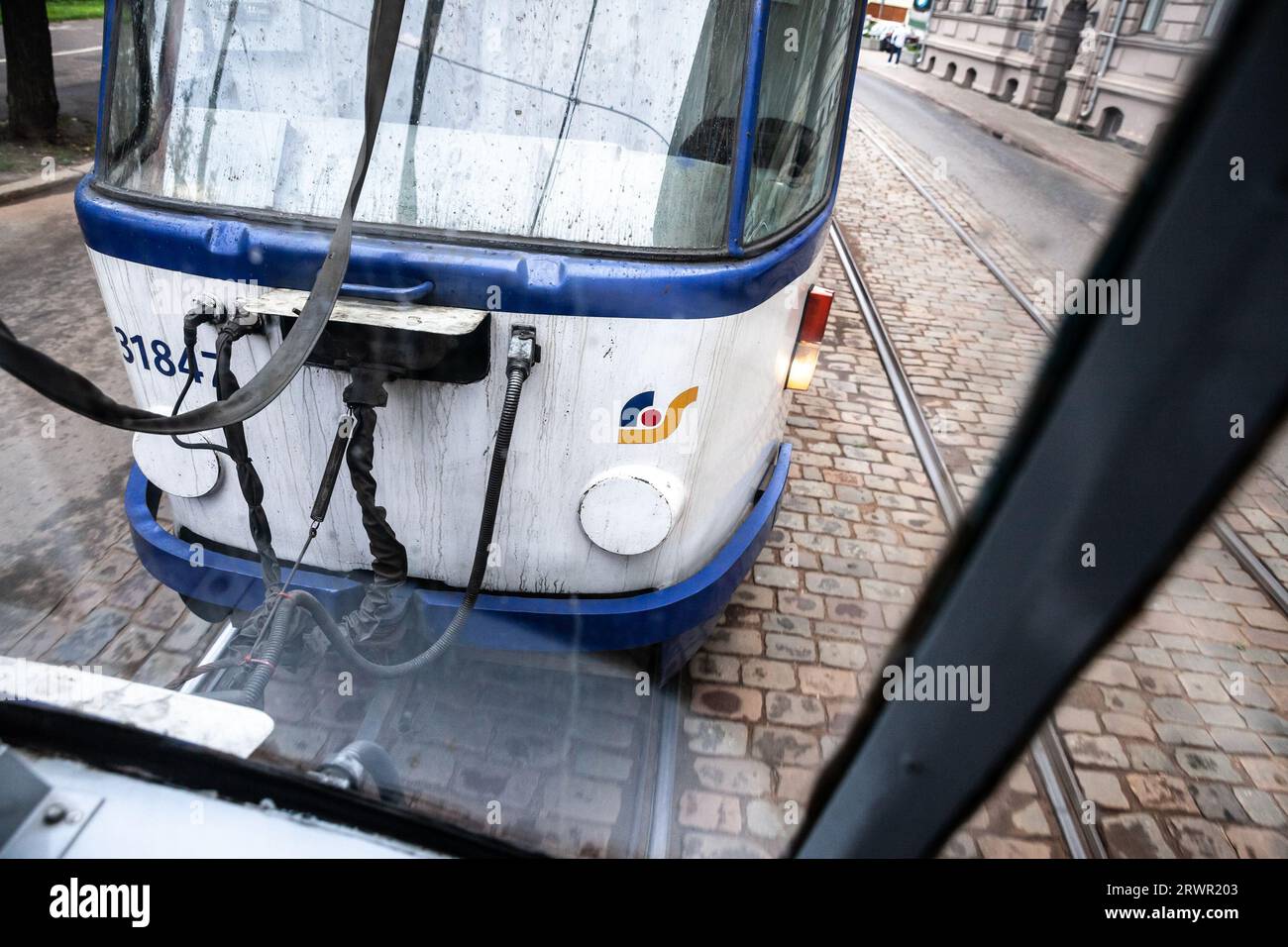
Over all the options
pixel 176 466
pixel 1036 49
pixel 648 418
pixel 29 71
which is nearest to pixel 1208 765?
pixel 648 418

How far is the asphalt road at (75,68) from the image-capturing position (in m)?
12.2

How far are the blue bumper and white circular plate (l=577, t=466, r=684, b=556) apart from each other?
0.88 ft

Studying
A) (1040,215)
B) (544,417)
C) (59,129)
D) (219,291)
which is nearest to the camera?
(219,291)

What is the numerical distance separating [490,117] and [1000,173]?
1352 cm

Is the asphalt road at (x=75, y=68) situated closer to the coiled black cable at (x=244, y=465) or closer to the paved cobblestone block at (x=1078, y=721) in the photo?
the coiled black cable at (x=244, y=465)

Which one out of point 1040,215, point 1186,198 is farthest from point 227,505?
point 1040,215

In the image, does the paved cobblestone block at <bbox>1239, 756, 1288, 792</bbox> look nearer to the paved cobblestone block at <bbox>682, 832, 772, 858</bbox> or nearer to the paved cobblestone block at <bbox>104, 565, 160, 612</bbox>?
the paved cobblestone block at <bbox>682, 832, 772, 858</bbox>

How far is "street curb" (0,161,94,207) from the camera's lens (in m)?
8.70

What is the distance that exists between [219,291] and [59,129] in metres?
12.4

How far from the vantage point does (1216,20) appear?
640 mm

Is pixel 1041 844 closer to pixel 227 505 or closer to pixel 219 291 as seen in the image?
pixel 227 505

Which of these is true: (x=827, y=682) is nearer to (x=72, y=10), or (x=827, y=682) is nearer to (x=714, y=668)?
(x=714, y=668)

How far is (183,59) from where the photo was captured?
2156mm

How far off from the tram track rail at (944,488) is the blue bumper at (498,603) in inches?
37.9
